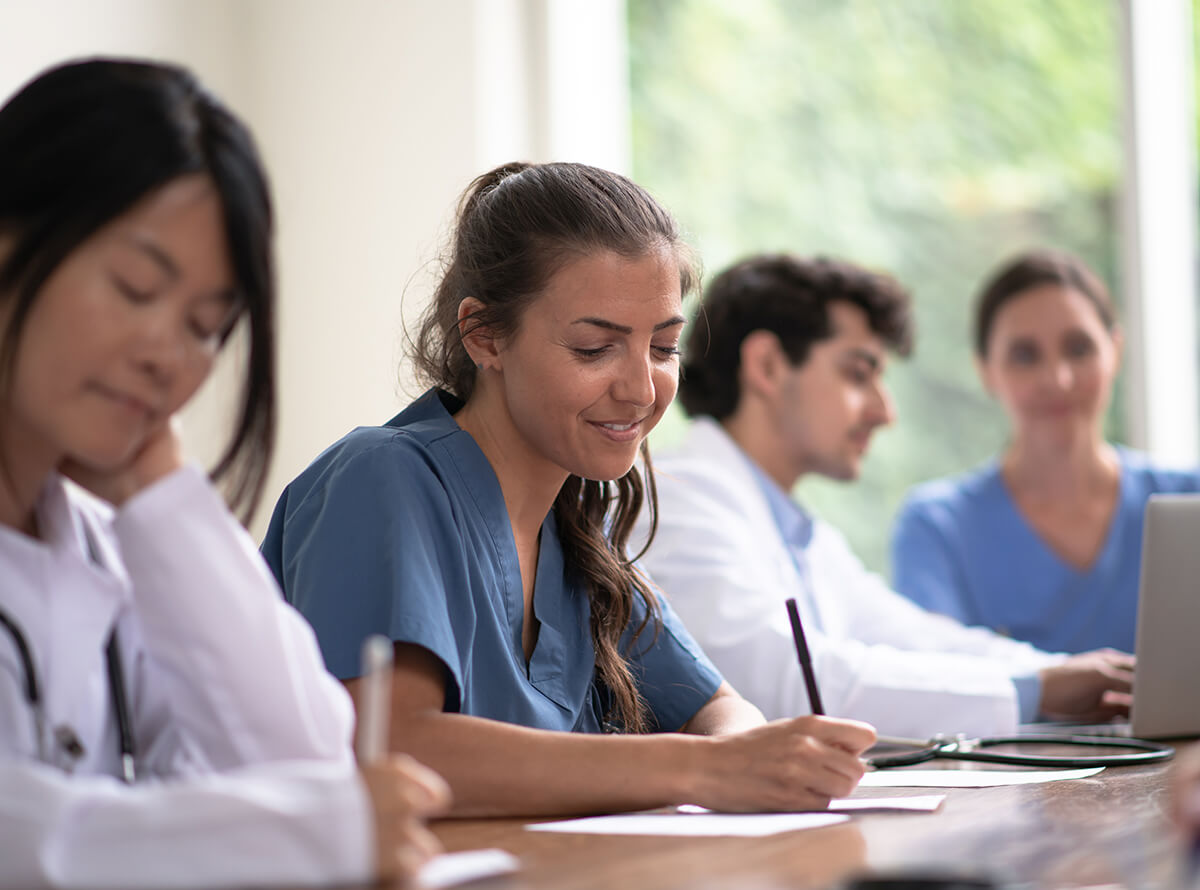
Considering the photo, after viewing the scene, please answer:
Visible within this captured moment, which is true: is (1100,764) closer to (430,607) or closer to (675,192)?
(430,607)

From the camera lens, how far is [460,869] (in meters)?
0.86

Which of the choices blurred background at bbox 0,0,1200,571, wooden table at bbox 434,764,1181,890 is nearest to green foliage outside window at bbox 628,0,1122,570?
blurred background at bbox 0,0,1200,571

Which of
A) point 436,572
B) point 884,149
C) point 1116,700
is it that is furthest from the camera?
point 884,149

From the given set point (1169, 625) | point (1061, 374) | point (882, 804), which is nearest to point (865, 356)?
point (1061, 374)

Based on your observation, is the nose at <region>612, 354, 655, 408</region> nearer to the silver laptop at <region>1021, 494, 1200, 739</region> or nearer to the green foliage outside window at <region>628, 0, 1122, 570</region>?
the silver laptop at <region>1021, 494, 1200, 739</region>

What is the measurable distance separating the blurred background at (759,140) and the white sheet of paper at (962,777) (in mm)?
1284

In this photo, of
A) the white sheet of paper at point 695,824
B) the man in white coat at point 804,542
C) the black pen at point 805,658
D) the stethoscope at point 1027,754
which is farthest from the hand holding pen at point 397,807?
the man in white coat at point 804,542

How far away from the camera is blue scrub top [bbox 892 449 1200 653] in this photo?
287 centimetres

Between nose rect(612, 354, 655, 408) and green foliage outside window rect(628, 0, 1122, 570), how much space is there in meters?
2.88

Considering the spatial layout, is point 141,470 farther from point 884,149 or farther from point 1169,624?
Answer: point 884,149

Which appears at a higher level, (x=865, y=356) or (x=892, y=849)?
(x=865, y=356)

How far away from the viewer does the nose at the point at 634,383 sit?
1499mm

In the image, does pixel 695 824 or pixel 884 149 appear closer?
pixel 695 824

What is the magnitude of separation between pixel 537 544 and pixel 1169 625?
2.98 ft
